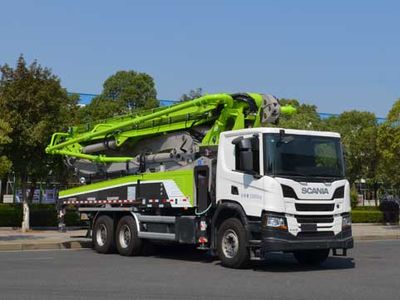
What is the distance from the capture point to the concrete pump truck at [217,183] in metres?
12.3

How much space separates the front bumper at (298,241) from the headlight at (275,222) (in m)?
0.10

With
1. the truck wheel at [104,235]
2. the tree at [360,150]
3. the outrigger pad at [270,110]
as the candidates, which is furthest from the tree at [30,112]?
the tree at [360,150]

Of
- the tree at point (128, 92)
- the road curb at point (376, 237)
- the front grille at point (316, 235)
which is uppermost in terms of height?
the tree at point (128, 92)

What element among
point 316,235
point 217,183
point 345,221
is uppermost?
point 217,183

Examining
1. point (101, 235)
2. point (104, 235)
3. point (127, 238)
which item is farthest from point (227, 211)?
point (101, 235)

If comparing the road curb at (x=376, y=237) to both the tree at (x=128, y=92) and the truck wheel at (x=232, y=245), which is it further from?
the tree at (x=128, y=92)

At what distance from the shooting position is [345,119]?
52.8 meters

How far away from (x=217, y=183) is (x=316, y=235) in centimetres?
240

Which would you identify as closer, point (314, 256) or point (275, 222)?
point (275, 222)

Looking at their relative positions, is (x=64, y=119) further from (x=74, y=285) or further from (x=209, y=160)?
(x=74, y=285)

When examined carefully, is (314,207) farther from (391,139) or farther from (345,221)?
(391,139)

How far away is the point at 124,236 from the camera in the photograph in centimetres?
1614

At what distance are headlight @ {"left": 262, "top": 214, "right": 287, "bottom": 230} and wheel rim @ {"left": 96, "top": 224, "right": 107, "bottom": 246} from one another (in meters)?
6.04

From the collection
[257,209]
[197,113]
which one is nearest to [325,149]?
[257,209]
